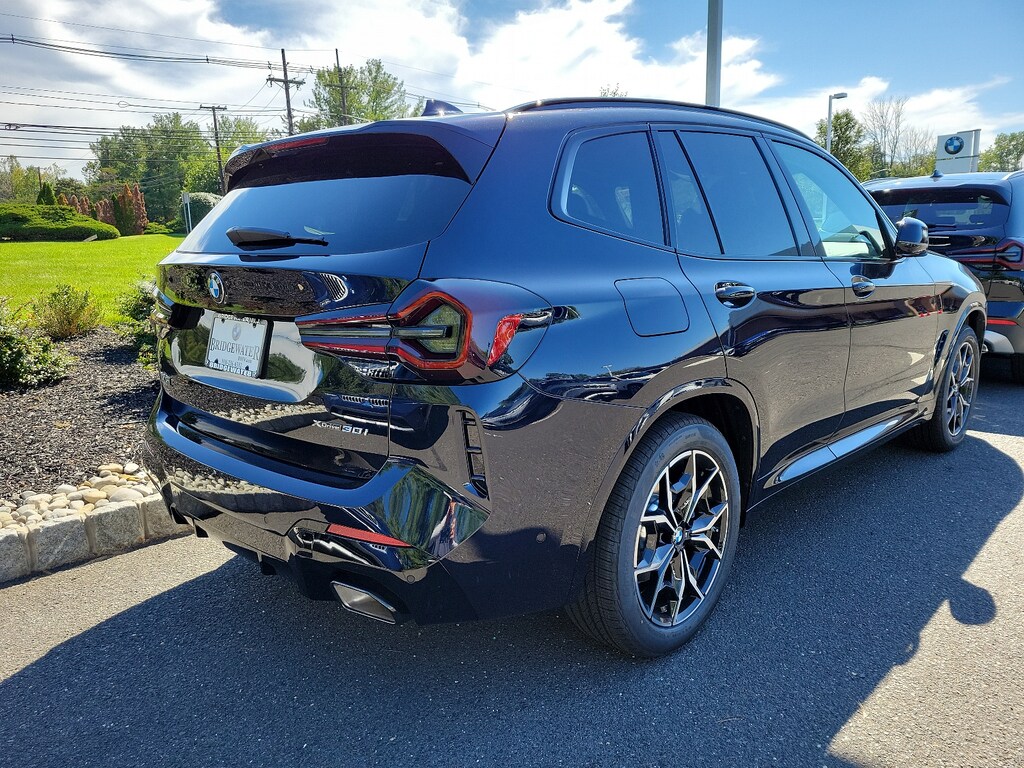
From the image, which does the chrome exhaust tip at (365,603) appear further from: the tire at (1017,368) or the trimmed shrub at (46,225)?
the trimmed shrub at (46,225)

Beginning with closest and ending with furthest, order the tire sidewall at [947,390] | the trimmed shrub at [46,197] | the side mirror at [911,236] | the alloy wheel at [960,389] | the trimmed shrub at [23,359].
→ 1. the side mirror at [911,236]
2. the tire sidewall at [947,390]
3. the alloy wheel at [960,389]
4. the trimmed shrub at [23,359]
5. the trimmed shrub at [46,197]

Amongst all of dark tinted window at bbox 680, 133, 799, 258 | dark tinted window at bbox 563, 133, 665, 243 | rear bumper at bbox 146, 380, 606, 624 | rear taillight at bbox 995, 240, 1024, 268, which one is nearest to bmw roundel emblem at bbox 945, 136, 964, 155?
rear taillight at bbox 995, 240, 1024, 268

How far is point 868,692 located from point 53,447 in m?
4.46

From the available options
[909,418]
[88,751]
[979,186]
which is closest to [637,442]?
[88,751]

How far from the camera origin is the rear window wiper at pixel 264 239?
2.14 metres

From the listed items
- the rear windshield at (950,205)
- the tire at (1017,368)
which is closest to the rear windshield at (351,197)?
the rear windshield at (950,205)

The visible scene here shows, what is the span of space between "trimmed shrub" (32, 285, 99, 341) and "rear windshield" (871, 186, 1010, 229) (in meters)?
7.70

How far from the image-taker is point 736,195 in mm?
2936

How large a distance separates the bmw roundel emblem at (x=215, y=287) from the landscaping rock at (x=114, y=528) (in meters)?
1.76

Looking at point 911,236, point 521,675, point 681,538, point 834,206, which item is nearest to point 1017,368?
point 911,236

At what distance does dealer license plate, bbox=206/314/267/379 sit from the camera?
2.12 m

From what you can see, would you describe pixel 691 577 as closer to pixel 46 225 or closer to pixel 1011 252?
pixel 1011 252

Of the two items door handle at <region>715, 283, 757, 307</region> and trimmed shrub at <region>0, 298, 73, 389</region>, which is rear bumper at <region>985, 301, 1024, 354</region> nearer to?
door handle at <region>715, 283, 757, 307</region>

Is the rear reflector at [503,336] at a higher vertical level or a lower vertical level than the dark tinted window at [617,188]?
lower
